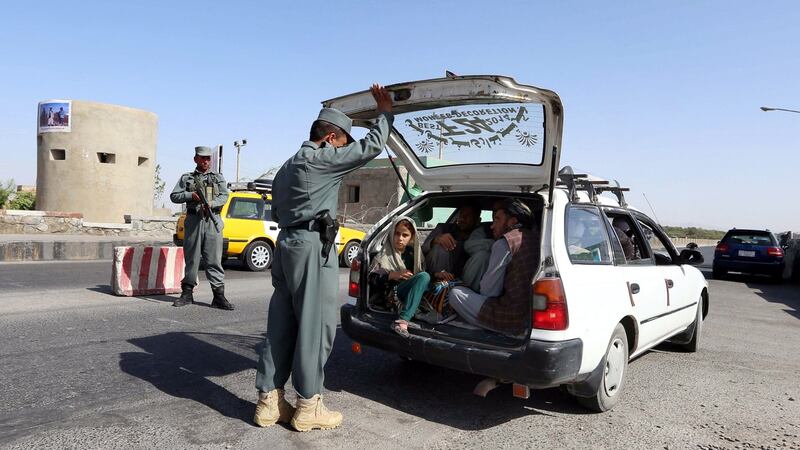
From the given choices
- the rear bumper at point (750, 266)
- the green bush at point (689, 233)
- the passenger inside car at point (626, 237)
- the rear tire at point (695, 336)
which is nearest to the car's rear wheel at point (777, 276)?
the rear bumper at point (750, 266)

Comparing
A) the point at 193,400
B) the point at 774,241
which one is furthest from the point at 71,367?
the point at 774,241

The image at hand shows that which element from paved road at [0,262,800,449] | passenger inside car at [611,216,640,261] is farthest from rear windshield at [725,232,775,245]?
passenger inside car at [611,216,640,261]

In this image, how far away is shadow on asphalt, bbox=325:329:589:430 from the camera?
3.98 meters

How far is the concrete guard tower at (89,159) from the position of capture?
73.5ft

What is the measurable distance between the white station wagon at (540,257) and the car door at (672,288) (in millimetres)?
21

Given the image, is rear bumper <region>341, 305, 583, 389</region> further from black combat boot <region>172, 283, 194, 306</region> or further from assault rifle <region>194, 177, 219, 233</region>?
black combat boot <region>172, 283, 194, 306</region>

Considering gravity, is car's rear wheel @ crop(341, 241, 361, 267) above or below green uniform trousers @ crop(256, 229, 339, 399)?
below

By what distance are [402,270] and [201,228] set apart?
370 cm

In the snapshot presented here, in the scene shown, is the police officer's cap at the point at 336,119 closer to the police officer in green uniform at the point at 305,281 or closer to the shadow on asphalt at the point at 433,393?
the police officer in green uniform at the point at 305,281

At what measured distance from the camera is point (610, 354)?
4.08m

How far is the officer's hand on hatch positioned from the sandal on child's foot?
4.78 feet

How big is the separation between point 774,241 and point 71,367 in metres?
17.8

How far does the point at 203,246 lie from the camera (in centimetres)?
757

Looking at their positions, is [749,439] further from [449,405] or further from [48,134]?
[48,134]
